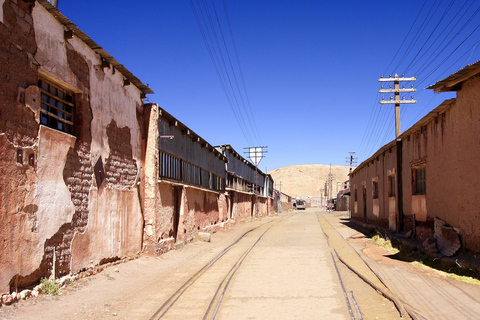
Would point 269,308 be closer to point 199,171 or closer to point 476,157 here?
point 476,157

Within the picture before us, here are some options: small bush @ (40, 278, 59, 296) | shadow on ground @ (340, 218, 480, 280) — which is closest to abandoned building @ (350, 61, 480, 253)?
shadow on ground @ (340, 218, 480, 280)

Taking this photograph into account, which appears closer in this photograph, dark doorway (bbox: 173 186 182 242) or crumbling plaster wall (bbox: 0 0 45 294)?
crumbling plaster wall (bbox: 0 0 45 294)

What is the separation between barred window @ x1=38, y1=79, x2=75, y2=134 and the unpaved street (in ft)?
11.6

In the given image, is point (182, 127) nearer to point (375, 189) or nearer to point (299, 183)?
point (375, 189)

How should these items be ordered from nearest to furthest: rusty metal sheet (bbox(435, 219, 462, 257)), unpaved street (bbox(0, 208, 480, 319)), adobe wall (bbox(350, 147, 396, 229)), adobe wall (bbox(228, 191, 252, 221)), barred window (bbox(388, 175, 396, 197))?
unpaved street (bbox(0, 208, 480, 319)) → rusty metal sheet (bbox(435, 219, 462, 257)) → barred window (bbox(388, 175, 396, 197)) → adobe wall (bbox(350, 147, 396, 229)) → adobe wall (bbox(228, 191, 252, 221))

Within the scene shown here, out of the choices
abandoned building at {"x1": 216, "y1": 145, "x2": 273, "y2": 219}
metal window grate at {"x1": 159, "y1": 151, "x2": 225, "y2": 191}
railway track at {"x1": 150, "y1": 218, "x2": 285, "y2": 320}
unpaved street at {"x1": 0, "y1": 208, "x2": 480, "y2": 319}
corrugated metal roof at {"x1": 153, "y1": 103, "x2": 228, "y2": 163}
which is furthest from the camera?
abandoned building at {"x1": 216, "y1": 145, "x2": 273, "y2": 219}

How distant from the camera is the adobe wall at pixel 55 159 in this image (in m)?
7.32

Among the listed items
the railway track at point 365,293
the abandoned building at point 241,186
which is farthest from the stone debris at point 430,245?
the abandoned building at point 241,186

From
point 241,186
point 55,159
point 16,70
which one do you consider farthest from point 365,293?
point 241,186

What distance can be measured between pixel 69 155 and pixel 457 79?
30.8ft

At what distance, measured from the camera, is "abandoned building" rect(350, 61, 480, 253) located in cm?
1009

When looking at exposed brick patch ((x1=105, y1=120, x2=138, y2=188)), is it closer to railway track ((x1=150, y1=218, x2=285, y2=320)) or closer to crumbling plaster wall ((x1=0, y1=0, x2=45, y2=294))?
crumbling plaster wall ((x1=0, y1=0, x2=45, y2=294))

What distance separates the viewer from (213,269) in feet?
38.1

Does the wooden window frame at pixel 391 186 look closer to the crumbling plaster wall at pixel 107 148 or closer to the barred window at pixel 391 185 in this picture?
the barred window at pixel 391 185
